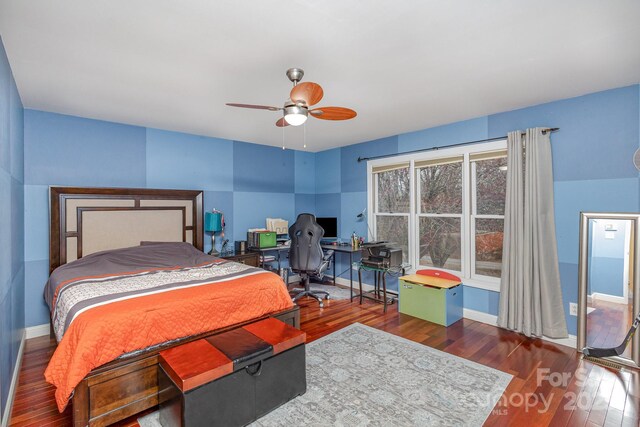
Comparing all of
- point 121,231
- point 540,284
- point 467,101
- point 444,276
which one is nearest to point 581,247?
point 540,284

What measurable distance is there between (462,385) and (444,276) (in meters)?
1.74

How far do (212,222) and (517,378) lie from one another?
3.91m

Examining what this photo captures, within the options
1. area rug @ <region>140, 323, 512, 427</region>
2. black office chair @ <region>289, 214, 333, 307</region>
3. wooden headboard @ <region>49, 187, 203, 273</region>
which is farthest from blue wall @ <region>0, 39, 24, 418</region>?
black office chair @ <region>289, 214, 333, 307</region>

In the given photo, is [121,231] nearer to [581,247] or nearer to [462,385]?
[462,385]

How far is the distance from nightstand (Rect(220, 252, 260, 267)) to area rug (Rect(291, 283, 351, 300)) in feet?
2.51

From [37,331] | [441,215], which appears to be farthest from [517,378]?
[37,331]

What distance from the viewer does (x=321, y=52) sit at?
2186mm

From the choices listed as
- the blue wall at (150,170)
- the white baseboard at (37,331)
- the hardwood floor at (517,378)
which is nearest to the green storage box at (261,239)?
the blue wall at (150,170)

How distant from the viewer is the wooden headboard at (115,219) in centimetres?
344

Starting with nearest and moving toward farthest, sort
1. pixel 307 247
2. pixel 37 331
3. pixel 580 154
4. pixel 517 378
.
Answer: pixel 517 378 < pixel 580 154 < pixel 37 331 < pixel 307 247

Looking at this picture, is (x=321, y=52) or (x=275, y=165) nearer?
(x=321, y=52)

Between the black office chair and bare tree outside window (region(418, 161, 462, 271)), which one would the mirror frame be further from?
the black office chair

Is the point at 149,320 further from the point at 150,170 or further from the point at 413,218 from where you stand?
the point at 413,218

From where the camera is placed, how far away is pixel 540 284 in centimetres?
320
